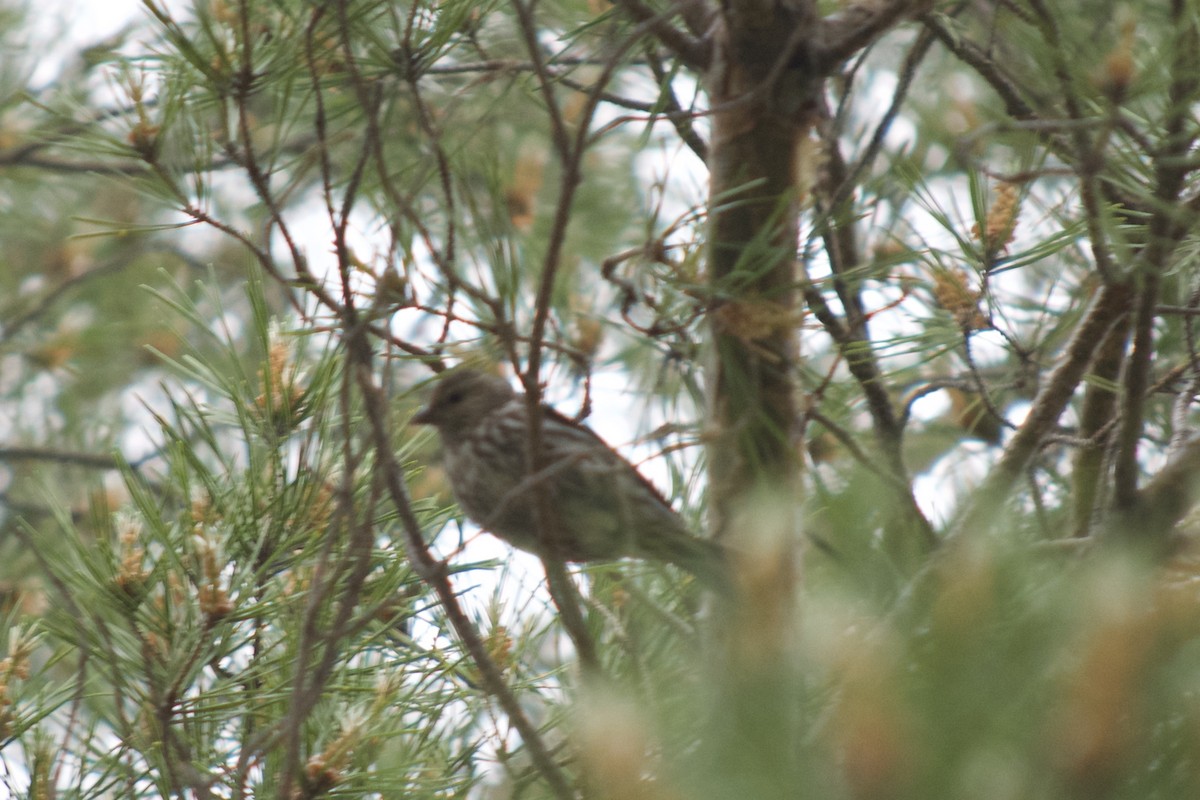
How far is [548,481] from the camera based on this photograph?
2.54m

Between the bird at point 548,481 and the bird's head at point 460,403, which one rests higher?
the bird's head at point 460,403

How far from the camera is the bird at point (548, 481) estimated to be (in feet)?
9.03

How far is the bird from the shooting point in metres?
2.75

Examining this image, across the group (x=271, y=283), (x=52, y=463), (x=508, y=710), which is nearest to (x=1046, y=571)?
(x=508, y=710)

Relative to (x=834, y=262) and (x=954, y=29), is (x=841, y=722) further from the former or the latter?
(x=954, y=29)

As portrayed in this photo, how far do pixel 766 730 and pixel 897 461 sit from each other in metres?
1.69

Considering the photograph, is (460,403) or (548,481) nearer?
(548,481)

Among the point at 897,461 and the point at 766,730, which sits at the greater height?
the point at 897,461

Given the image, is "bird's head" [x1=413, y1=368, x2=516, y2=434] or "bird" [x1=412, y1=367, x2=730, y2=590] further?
"bird's head" [x1=413, y1=368, x2=516, y2=434]

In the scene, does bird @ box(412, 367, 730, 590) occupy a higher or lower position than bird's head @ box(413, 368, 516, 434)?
lower

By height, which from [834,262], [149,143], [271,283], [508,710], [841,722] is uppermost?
[271,283]

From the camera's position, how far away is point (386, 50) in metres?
2.48

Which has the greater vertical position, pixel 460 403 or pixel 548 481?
pixel 460 403

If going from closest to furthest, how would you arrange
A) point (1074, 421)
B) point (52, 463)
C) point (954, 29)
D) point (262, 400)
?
point (262, 400) → point (954, 29) → point (1074, 421) → point (52, 463)
